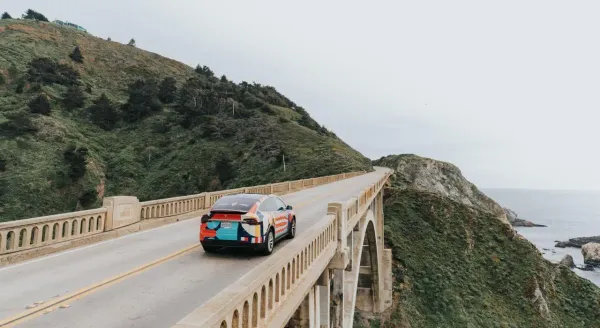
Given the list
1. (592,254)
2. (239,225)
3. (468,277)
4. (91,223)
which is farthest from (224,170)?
(592,254)

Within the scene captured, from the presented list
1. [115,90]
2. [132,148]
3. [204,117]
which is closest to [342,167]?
[204,117]

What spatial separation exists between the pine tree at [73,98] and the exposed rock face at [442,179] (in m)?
62.4

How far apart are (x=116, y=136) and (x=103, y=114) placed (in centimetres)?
509

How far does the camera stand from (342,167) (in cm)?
5303

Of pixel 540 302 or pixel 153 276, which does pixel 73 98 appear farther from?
pixel 540 302

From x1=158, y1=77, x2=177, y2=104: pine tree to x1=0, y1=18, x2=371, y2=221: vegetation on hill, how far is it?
21 cm

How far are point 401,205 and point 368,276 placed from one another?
17.2m

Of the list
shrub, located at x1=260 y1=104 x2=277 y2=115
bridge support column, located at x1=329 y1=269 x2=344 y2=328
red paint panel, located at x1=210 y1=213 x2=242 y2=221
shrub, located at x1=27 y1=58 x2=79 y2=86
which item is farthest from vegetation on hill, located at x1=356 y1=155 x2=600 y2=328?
shrub, located at x1=27 y1=58 x2=79 y2=86

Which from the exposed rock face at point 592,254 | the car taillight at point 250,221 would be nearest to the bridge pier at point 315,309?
the car taillight at point 250,221

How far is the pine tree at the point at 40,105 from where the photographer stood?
48.5 metres

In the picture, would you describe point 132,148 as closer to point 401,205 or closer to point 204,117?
point 204,117

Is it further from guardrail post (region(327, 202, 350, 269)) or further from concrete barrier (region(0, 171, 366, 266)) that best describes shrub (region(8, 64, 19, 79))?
guardrail post (region(327, 202, 350, 269))

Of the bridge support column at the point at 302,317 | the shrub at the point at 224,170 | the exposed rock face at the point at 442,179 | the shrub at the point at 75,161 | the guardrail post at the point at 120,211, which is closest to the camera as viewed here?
the bridge support column at the point at 302,317

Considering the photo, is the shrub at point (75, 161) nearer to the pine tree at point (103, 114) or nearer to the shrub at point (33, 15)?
the pine tree at point (103, 114)
